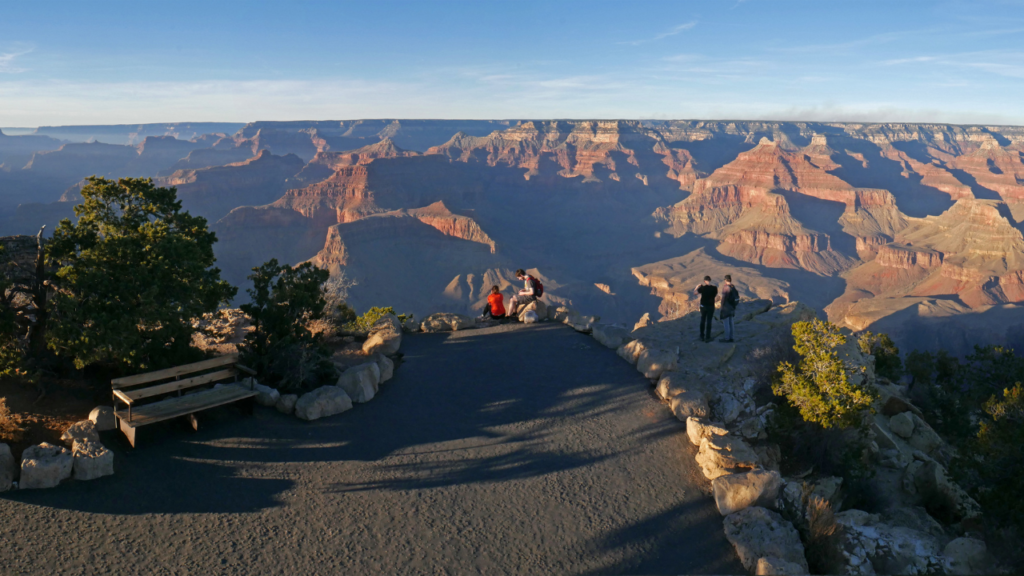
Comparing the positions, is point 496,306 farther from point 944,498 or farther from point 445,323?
point 944,498

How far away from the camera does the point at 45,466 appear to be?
7.97 metres

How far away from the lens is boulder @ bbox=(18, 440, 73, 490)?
26.0 feet

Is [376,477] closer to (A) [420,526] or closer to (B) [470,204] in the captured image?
(A) [420,526]

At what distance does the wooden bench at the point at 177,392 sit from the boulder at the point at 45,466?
3.22 ft

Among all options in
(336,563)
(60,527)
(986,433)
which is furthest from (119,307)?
(986,433)

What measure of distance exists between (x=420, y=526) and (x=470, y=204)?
163 meters

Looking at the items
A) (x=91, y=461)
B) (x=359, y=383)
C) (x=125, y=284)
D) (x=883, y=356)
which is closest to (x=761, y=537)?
(x=359, y=383)

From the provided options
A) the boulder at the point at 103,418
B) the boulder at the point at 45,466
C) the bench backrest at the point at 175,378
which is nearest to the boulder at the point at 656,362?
the bench backrest at the point at 175,378

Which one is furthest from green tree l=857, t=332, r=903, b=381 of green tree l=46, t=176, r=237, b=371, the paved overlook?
green tree l=46, t=176, r=237, b=371

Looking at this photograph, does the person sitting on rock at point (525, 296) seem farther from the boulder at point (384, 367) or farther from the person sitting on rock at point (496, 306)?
the boulder at point (384, 367)

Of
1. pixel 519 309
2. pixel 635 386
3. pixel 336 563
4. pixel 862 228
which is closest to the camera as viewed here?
pixel 336 563

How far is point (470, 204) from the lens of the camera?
6594 inches

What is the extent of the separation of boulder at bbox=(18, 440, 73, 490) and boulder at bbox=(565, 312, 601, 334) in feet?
40.8

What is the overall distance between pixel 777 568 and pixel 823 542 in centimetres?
145
